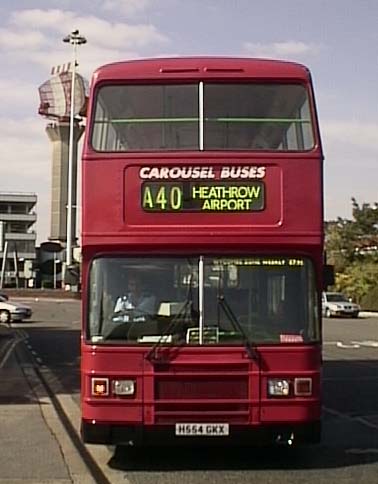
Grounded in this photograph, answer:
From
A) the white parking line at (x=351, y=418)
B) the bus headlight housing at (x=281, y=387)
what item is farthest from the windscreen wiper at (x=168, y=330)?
the white parking line at (x=351, y=418)

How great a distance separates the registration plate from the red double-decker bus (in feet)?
0.05

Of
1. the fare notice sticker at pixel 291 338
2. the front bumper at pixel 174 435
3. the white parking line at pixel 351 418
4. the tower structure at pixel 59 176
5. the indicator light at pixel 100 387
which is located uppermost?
the tower structure at pixel 59 176

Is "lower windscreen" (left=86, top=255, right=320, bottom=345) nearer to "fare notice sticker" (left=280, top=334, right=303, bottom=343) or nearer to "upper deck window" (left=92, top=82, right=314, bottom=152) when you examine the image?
"fare notice sticker" (left=280, top=334, right=303, bottom=343)

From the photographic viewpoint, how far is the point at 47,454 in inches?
487

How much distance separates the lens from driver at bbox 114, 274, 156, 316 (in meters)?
11.1

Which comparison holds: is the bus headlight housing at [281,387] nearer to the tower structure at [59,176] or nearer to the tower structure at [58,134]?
the tower structure at [58,134]

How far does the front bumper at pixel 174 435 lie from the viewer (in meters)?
10.9

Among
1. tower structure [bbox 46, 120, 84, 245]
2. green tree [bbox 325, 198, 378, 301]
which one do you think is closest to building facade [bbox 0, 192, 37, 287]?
tower structure [bbox 46, 120, 84, 245]

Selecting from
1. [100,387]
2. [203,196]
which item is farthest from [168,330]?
[203,196]

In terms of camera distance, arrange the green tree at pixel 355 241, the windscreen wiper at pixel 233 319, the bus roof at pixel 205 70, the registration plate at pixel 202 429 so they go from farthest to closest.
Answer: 1. the green tree at pixel 355 241
2. the bus roof at pixel 205 70
3. the windscreen wiper at pixel 233 319
4. the registration plate at pixel 202 429

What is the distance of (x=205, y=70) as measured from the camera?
11.6 metres

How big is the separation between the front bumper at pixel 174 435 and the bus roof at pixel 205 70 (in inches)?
142

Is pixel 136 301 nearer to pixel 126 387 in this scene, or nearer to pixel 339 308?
pixel 126 387

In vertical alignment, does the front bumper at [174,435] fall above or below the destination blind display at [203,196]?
below
